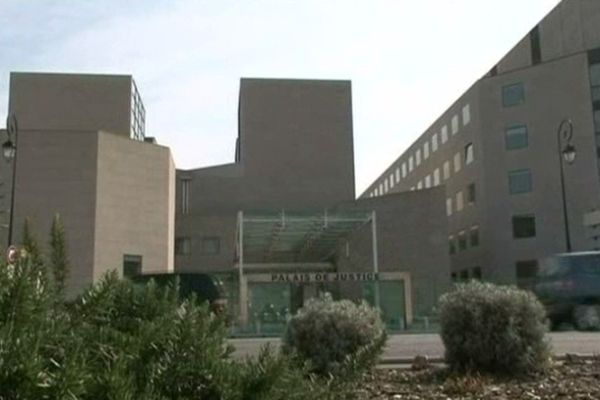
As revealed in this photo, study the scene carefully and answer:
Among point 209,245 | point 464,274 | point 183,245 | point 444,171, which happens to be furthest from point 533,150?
point 183,245

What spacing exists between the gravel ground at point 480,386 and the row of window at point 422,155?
6029 centimetres

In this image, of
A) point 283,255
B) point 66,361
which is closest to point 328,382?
point 66,361

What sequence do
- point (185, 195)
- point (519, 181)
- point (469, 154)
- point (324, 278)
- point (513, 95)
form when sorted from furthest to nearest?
point (185, 195) → point (469, 154) → point (513, 95) → point (519, 181) → point (324, 278)

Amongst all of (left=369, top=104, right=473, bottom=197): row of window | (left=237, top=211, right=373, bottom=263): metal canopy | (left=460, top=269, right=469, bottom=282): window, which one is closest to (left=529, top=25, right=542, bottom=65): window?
(left=369, top=104, right=473, bottom=197): row of window

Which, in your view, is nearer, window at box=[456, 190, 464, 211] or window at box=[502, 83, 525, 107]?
window at box=[502, 83, 525, 107]

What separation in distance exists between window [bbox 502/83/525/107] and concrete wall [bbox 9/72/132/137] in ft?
102

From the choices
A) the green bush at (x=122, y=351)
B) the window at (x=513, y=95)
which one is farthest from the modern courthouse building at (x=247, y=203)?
the green bush at (x=122, y=351)

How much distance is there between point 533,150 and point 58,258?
62476 millimetres

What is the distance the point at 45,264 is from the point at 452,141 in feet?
241

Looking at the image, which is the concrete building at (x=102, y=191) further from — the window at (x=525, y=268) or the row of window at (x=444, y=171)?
the row of window at (x=444, y=171)

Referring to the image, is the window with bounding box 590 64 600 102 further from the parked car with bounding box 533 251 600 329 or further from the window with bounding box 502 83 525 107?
the parked car with bounding box 533 251 600 329

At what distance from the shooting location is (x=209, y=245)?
2469 inches

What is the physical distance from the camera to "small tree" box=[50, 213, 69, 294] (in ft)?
8.55

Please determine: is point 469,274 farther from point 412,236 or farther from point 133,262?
point 133,262
